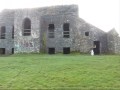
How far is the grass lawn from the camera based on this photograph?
21.2 meters

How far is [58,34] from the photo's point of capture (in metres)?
46.7

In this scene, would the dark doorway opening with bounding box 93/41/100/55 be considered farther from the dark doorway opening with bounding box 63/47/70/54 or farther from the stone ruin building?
the dark doorway opening with bounding box 63/47/70/54

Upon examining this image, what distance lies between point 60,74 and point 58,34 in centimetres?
2305

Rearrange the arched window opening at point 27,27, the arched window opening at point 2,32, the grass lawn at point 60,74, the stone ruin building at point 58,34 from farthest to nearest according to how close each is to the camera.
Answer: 1. the arched window opening at point 2,32
2. the arched window opening at point 27,27
3. the stone ruin building at point 58,34
4. the grass lawn at point 60,74

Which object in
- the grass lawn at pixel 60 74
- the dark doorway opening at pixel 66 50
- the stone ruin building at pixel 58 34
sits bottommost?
the grass lawn at pixel 60 74

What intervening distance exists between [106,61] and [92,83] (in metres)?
7.78

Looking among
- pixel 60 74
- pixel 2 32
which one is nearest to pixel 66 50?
pixel 2 32

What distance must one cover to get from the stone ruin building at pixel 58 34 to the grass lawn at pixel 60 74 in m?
15.4

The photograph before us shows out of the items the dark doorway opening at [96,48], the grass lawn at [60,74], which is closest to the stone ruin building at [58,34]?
the dark doorway opening at [96,48]

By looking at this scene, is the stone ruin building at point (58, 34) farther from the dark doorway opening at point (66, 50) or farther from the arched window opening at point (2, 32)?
the arched window opening at point (2, 32)

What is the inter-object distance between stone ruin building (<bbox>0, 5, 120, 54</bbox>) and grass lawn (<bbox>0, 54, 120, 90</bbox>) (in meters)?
15.4

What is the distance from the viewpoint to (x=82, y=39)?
150 feet

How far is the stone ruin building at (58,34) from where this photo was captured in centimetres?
4525

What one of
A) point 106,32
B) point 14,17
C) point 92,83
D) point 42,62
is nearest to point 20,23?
point 14,17
